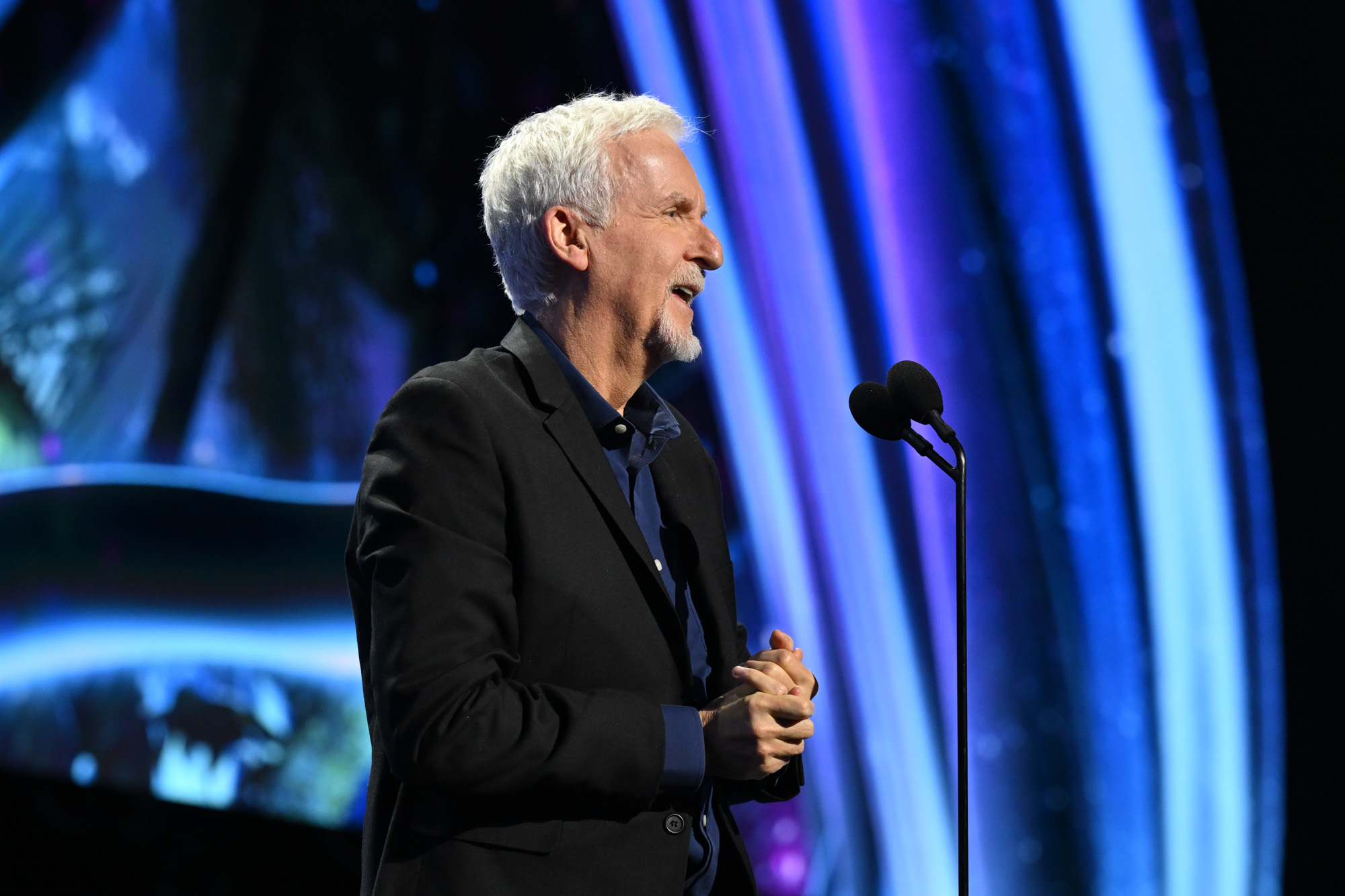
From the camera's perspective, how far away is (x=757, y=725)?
1.28m

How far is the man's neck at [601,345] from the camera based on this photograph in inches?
62.7

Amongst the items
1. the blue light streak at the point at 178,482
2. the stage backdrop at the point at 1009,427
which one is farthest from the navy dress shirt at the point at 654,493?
the blue light streak at the point at 178,482

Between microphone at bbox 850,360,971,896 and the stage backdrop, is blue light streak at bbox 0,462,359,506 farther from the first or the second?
microphone at bbox 850,360,971,896

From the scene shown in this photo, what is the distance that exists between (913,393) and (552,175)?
61cm

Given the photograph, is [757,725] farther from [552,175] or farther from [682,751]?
[552,175]

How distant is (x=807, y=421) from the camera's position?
2789 millimetres

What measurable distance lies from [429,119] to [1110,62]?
190 centimetres

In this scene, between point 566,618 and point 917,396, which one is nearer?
point 566,618

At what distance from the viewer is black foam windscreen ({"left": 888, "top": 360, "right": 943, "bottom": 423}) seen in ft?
5.07

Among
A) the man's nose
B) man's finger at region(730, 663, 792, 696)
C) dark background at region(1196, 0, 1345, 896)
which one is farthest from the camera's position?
dark background at region(1196, 0, 1345, 896)

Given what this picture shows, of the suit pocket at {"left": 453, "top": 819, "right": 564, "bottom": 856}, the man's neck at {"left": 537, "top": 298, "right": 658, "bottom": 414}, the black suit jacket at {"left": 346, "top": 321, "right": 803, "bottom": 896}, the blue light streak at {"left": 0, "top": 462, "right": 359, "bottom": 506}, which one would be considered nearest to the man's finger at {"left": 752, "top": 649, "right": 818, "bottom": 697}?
the black suit jacket at {"left": 346, "top": 321, "right": 803, "bottom": 896}

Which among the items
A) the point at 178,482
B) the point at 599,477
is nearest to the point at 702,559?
the point at 599,477

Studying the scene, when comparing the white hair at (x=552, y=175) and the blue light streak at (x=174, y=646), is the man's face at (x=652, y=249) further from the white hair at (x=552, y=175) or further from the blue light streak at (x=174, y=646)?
the blue light streak at (x=174, y=646)

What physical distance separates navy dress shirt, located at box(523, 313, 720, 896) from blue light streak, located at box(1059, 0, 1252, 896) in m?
1.34
